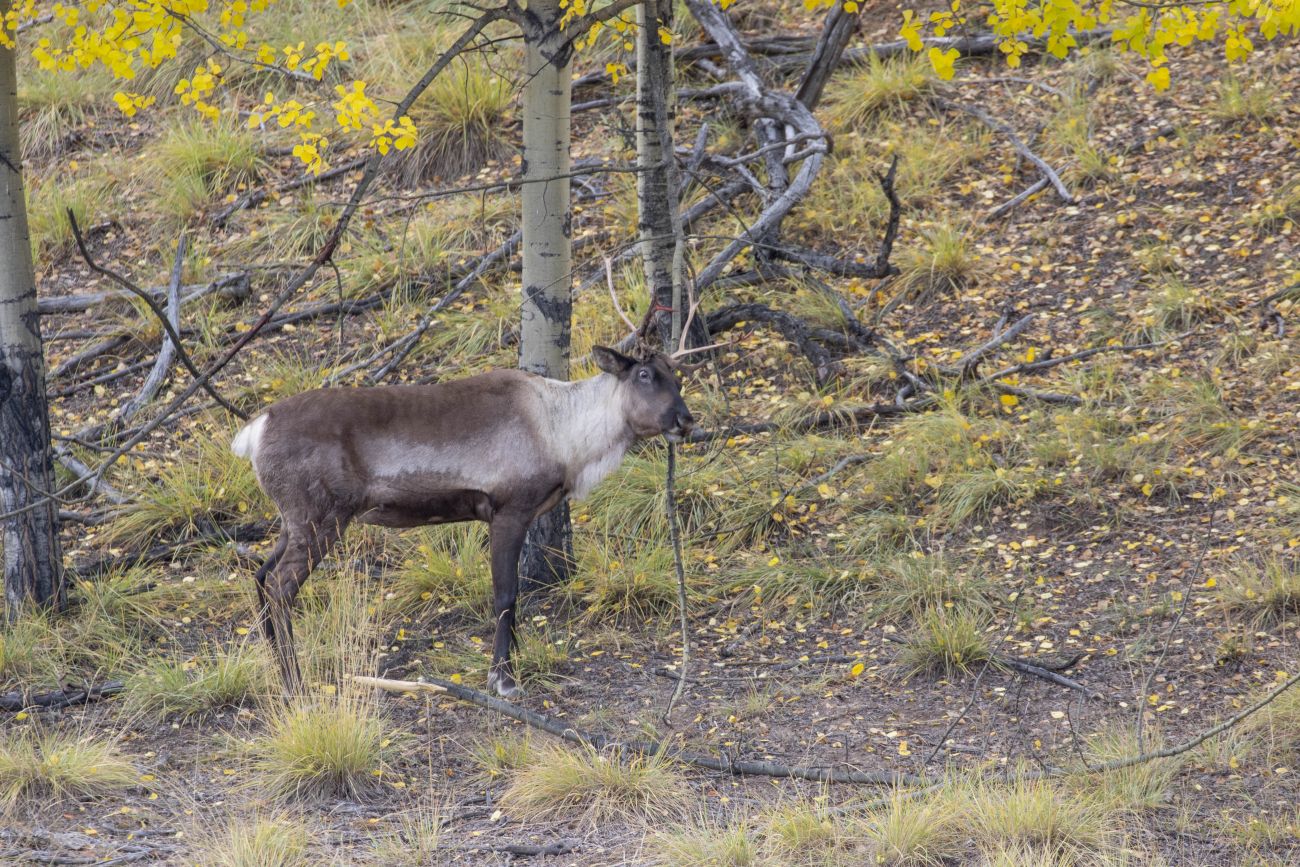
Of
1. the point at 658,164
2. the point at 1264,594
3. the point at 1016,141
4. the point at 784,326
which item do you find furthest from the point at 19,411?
the point at 1016,141

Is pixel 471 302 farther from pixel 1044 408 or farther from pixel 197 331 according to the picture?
pixel 1044 408

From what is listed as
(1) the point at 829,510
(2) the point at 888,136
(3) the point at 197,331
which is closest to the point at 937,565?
(1) the point at 829,510

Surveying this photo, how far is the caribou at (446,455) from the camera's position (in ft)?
21.1

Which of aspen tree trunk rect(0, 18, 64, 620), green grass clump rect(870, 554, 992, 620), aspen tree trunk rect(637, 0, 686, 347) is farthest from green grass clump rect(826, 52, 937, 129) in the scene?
aspen tree trunk rect(0, 18, 64, 620)

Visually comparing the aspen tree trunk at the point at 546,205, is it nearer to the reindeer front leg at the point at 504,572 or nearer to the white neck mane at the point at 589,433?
the white neck mane at the point at 589,433

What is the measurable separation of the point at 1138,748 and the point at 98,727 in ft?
15.0

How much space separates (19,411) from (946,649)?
16.1 feet

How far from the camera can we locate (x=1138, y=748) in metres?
5.43

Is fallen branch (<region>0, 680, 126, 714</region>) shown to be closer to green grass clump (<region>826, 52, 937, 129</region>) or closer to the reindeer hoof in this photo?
the reindeer hoof

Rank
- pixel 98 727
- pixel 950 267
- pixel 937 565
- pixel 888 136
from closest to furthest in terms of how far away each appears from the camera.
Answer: pixel 98 727 < pixel 937 565 < pixel 950 267 < pixel 888 136

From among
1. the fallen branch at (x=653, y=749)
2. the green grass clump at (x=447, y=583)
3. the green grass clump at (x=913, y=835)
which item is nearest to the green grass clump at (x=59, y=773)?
the fallen branch at (x=653, y=749)

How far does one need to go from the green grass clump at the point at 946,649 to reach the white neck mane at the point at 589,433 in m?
1.69

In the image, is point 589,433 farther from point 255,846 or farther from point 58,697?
point 58,697

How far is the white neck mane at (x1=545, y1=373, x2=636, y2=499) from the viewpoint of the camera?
6.68m
